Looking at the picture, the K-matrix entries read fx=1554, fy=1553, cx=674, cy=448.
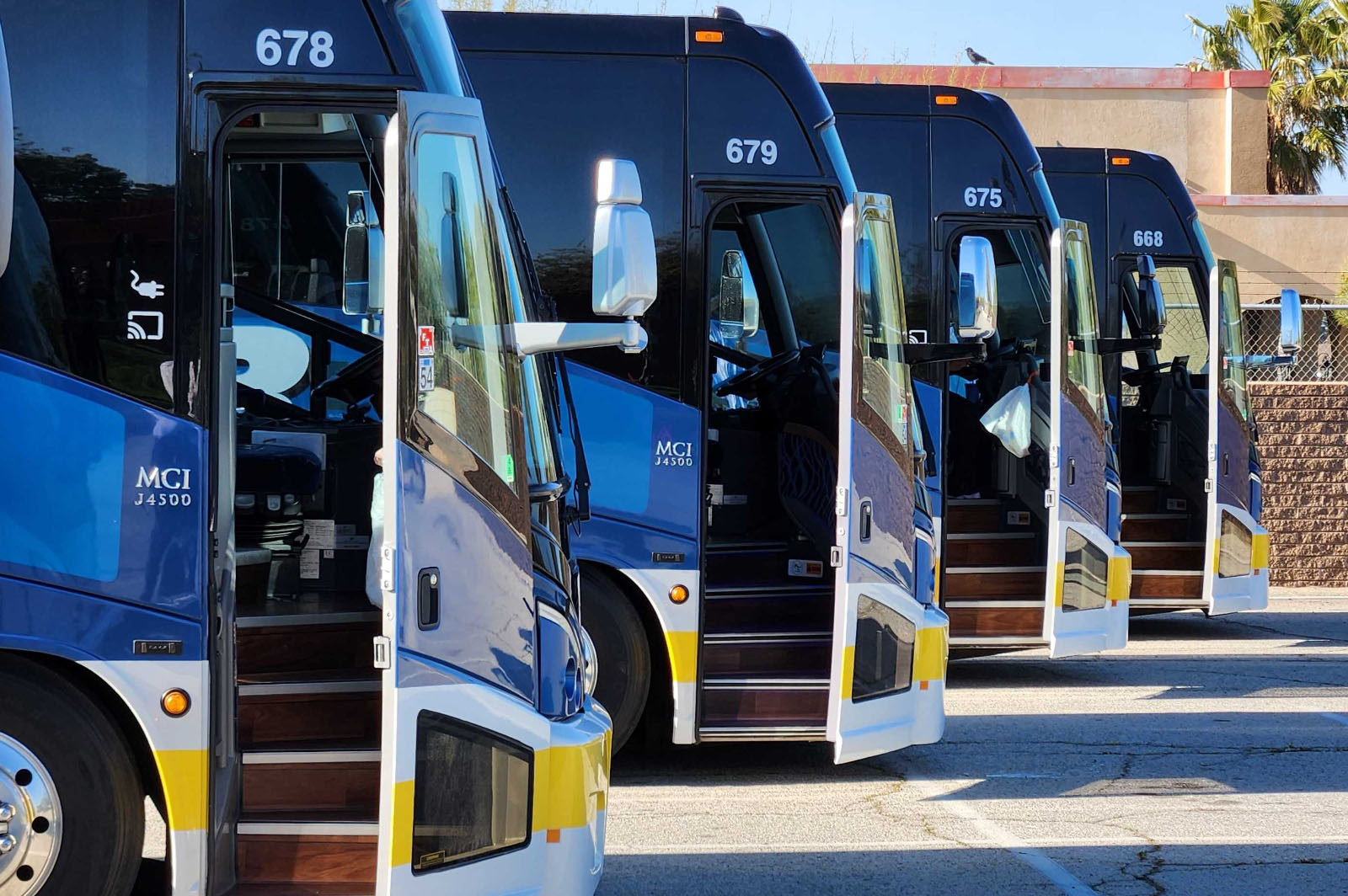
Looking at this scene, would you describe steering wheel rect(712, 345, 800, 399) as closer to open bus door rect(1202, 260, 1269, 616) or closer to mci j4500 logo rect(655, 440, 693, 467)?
mci j4500 logo rect(655, 440, 693, 467)

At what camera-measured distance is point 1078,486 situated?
32.2 ft

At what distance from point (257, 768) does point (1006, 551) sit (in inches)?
283

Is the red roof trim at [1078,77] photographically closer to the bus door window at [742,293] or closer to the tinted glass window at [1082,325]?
the tinted glass window at [1082,325]

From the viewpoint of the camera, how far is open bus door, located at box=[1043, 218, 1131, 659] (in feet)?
31.9

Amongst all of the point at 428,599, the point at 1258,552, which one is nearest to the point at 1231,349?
the point at 1258,552

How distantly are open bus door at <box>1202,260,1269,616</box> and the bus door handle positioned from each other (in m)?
8.97

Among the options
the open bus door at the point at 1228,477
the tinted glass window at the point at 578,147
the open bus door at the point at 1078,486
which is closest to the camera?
the tinted glass window at the point at 578,147

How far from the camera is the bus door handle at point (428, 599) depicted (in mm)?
4199

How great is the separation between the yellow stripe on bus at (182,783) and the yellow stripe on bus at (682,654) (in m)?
3.16

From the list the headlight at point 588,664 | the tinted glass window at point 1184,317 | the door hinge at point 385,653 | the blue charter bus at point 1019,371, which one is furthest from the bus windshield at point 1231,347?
the door hinge at point 385,653

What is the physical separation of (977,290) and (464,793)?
4.18 metres

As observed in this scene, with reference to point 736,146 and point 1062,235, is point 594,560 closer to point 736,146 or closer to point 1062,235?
point 736,146

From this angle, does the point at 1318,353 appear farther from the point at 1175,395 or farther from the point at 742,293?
the point at 742,293

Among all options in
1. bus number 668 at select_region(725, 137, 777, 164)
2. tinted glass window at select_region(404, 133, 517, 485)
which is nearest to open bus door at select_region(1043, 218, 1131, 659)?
bus number 668 at select_region(725, 137, 777, 164)
